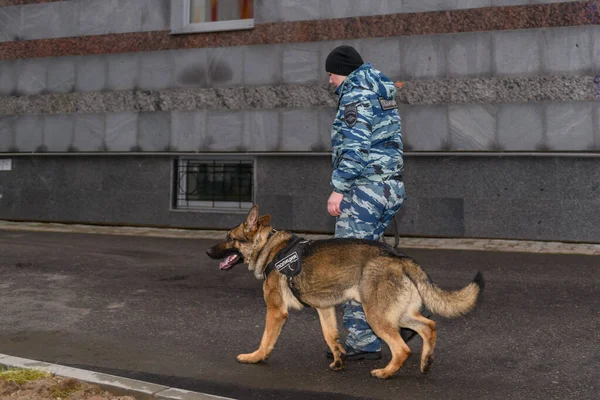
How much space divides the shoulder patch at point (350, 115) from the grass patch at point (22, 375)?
2.77 m

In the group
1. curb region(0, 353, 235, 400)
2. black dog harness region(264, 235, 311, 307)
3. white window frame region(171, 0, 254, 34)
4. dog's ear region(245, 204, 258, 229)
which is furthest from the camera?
white window frame region(171, 0, 254, 34)


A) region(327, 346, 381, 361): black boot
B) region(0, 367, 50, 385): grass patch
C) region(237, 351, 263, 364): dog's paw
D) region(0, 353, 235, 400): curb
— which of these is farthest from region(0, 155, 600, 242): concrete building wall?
region(0, 367, 50, 385): grass patch

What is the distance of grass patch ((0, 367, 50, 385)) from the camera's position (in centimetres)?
427

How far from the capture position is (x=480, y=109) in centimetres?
1198

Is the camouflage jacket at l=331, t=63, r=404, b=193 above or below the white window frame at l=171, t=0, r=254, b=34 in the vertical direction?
below

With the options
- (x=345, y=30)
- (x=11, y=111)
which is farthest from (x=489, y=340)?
(x=11, y=111)

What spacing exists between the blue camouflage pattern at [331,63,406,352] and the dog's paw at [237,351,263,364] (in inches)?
28.0

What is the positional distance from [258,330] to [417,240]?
6.44 m

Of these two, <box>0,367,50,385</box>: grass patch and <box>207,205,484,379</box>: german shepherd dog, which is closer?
<box>0,367,50,385</box>: grass patch

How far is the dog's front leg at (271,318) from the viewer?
485 centimetres

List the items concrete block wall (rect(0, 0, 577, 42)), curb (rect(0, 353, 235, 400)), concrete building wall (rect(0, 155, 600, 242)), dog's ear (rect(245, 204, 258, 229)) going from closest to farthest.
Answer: curb (rect(0, 353, 235, 400)) < dog's ear (rect(245, 204, 258, 229)) < concrete building wall (rect(0, 155, 600, 242)) < concrete block wall (rect(0, 0, 577, 42))

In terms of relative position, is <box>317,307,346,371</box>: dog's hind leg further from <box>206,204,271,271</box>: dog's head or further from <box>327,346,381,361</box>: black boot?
<box>206,204,271,271</box>: dog's head

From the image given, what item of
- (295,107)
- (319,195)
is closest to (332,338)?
(319,195)

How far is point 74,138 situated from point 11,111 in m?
1.98
